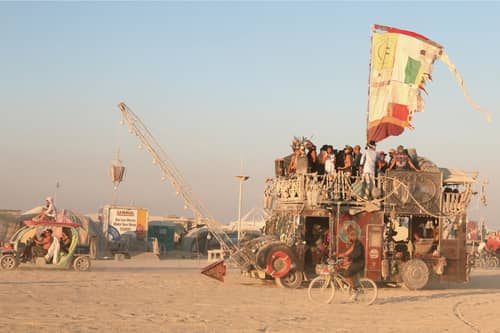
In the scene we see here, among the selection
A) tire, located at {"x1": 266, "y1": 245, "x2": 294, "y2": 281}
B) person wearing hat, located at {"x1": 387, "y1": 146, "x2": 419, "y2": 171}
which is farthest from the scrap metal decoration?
person wearing hat, located at {"x1": 387, "y1": 146, "x2": 419, "y2": 171}

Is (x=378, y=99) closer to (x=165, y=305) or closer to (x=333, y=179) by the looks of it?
(x=333, y=179)

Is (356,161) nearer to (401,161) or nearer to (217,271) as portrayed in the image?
(401,161)

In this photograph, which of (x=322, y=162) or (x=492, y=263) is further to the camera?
(x=492, y=263)

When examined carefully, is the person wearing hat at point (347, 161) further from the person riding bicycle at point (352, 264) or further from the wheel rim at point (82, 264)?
the wheel rim at point (82, 264)

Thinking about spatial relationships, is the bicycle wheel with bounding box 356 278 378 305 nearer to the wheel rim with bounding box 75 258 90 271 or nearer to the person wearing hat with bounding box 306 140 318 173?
the person wearing hat with bounding box 306 140 318 173

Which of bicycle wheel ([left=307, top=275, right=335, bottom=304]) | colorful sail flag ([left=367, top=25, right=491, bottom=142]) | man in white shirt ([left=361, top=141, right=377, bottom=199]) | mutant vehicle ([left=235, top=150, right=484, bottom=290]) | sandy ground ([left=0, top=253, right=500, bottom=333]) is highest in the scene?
colorful sail flag ([left=367, top=25, right=491, bottom=142])

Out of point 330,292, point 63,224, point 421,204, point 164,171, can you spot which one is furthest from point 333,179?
point 63,224

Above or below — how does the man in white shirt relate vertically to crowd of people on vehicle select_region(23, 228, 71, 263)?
above

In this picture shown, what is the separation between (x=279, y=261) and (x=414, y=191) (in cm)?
464

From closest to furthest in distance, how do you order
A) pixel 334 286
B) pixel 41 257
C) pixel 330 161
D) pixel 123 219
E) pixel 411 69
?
pixel 334 286 → pixel 330 161 → pixel 411 69 → pixel 41 257 → pixel 123 219

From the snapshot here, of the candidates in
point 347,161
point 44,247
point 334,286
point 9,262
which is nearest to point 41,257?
point 44,247

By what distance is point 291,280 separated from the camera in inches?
896

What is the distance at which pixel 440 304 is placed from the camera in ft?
63.7

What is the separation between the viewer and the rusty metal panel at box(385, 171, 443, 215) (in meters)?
23.2
